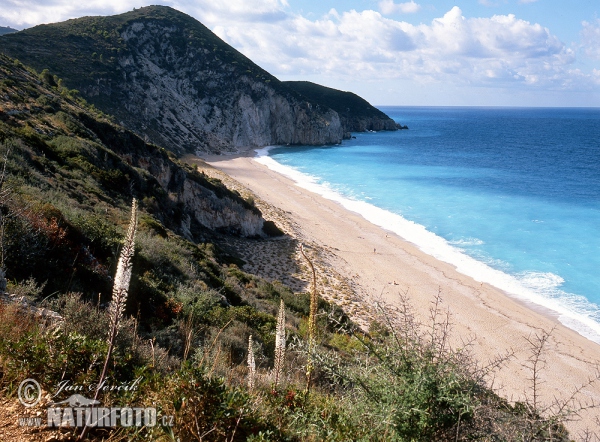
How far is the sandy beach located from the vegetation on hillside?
6.13 meters

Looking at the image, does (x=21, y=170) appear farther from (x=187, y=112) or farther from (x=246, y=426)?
(x=187, y=112)

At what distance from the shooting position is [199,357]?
467 cm

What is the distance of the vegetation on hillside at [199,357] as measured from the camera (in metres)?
3.24

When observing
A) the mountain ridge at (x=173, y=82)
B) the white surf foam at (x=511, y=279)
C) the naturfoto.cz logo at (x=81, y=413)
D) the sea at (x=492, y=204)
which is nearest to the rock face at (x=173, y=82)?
the mountain ridge at (x=173, y=82)

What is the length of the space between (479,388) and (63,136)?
1916 cm

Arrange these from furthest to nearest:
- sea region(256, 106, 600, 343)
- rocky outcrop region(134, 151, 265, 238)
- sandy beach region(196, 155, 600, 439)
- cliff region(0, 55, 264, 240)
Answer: sea region(256, 106, 600, 343) < rocky outcrop region(134, 151, 265, 238) < sandy beach region(196, 155, 600, 439) < cliff region(0, 55, 264, 240)

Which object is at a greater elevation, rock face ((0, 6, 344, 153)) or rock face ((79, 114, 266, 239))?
rock face ((0, 6, 344, 153))

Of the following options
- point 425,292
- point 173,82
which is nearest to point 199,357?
point 425,292

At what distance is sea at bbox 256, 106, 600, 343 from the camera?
2514 centimetres

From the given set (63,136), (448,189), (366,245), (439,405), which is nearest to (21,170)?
(63,136)

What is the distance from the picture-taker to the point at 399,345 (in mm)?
4148

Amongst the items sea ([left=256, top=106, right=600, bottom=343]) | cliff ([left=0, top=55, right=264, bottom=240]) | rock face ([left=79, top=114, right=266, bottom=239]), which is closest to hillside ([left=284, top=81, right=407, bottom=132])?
sea ([left=256, top=106, right=600, bottom=343])

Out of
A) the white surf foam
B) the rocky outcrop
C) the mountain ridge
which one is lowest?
the white surf foam

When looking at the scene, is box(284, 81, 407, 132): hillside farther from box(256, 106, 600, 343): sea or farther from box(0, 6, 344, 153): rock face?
box(256, 106, 600, 343): sea
